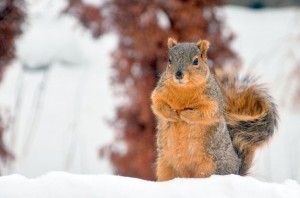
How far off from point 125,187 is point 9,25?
318 cm

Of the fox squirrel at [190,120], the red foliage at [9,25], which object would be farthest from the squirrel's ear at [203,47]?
the red foliage at [9,25]

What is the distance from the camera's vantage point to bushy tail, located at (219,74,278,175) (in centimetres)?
317

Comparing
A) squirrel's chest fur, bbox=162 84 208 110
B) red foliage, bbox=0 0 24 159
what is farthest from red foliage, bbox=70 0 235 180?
squirrel's chest fur, bbox=162 84 208 110

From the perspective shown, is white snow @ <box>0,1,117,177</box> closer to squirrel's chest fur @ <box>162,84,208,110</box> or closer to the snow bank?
squirrel's chest fur @ <box>162,84,208,110</box>

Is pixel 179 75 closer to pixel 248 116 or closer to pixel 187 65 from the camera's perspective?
pixel 187 65

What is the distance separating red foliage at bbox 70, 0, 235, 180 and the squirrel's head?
3.42 m

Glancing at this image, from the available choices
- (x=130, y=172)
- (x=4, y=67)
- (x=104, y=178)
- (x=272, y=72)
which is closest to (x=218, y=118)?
(x=104, y=178)

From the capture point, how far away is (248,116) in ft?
10.2

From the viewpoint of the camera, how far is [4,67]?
17.4 feet

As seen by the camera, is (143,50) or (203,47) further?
(143,50)

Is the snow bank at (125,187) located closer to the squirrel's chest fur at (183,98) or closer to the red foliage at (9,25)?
the squirrel's chest fur at (183,98)

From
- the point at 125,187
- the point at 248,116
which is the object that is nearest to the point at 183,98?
the point at 248,116

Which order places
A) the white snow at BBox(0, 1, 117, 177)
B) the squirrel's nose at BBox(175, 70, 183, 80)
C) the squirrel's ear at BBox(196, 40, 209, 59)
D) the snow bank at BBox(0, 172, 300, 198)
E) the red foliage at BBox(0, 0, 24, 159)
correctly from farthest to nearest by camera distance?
the white snow at BBox(0, 1, 117, 177) → the red foliage at BBox(0, 0, 24, 159) → the squirrel's ear at BBox(196, 40, 209, 59) → the squirrel's nose at BBox(175, 70, 183, 80) → the snow bank at BBox(0, 172, 300, 198)

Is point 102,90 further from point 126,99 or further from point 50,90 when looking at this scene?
point 126,99
